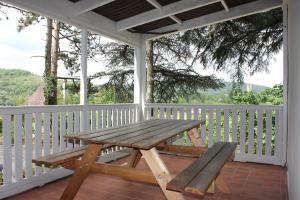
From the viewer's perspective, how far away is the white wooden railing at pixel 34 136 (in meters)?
2.84

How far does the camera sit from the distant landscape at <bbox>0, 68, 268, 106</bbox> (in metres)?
7.57

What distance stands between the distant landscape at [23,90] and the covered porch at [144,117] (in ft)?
9.26

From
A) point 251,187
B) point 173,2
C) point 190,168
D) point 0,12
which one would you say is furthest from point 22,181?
point 0,12

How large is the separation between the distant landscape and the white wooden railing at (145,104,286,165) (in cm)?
271

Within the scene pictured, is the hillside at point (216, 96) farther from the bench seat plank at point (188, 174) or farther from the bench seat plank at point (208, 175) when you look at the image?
the bench seat plank at point (188, 174)

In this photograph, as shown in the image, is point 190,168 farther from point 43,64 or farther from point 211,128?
point 43,64

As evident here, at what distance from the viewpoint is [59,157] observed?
2400mm

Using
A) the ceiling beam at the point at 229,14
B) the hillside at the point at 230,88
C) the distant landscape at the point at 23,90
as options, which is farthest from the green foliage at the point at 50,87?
the hillside at the point at 230,88

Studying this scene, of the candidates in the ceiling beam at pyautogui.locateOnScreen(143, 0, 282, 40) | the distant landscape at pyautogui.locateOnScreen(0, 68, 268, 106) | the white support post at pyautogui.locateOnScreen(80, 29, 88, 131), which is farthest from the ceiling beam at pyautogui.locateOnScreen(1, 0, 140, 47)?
the distant landscape at pyautogui.locateOnScreen(0, 68, 268, 106)

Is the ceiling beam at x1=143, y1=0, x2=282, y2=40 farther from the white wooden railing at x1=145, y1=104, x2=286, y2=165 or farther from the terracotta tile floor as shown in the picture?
the terracotta tile floor

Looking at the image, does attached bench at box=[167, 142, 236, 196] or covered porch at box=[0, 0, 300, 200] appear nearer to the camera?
attached bench at box=[167, 142, 236, 196]

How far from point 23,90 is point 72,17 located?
A: 5113 millimetres

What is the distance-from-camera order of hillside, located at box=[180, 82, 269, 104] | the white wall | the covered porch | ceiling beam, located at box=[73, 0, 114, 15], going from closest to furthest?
the white wall, the covered porch, ceiling beam, located at box=[73, 0, 114, 15], hillside, located at box=[180, 82, 269, 104]

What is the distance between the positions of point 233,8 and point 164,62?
413 centimetres
